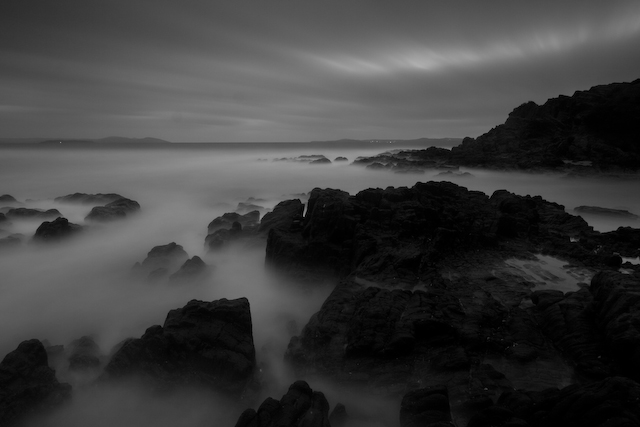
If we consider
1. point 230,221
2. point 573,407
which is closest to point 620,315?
point 573,407

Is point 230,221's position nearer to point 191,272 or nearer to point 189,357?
point 191,272

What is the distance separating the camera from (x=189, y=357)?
25.4 feet

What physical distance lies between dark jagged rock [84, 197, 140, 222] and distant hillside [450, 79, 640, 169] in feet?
118

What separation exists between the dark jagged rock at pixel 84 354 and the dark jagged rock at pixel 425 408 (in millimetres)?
7601

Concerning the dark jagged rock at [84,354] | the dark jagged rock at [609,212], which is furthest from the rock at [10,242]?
the dark jagged rock at [609,212]

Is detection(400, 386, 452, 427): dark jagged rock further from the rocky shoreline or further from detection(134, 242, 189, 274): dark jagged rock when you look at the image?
detection(134, 242, 189, 274): dark jagged rock

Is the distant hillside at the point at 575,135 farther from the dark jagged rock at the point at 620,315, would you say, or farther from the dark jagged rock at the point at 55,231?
the dark jagged rock at the point at 55,231

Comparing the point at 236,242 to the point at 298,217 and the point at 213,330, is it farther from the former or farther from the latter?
the point at 213,330

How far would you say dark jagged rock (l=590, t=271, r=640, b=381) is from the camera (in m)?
5.69

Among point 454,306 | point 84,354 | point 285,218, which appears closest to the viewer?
point 454,306

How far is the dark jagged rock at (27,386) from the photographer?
663 centimetres

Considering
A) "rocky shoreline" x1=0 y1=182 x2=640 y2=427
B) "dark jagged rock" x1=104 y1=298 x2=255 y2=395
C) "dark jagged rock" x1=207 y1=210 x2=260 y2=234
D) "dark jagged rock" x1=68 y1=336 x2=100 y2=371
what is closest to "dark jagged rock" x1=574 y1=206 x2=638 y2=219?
"rocky shoreline" x1=0 y1=182 x2=640 y2=427

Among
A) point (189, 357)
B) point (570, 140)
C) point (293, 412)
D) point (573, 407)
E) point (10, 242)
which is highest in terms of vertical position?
point (570, 140)

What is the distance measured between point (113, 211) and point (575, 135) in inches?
1867
